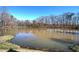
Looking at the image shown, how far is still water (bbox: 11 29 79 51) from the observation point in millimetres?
2123

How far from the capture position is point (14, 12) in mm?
2133

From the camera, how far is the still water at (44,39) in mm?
2123

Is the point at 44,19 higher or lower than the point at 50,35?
higher

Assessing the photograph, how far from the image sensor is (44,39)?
2.14 metres

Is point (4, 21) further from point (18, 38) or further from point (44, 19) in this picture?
point (44, 19)
